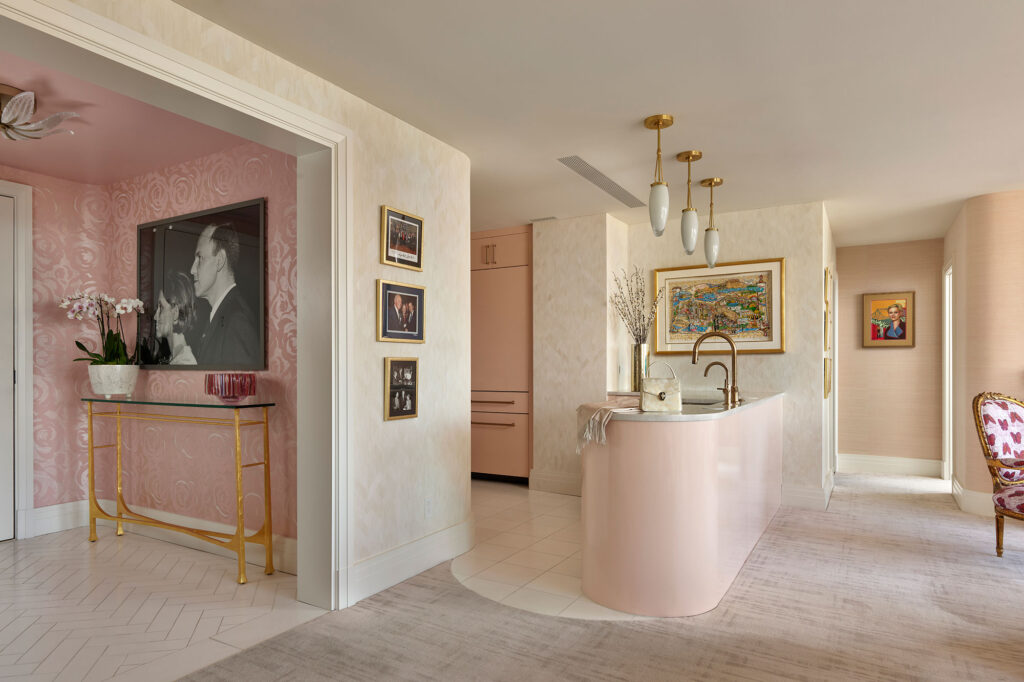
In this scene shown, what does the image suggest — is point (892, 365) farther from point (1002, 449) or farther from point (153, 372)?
point (153, 372)

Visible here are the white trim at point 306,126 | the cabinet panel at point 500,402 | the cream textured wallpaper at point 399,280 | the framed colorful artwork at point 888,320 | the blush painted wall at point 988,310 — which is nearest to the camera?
the white trim at point 306,126

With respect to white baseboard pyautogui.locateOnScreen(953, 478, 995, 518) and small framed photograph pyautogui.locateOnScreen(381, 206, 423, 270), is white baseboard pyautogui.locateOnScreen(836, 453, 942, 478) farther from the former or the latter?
small framed photograph pyautogui.locateOnScreen(381, 206, 423, 270)

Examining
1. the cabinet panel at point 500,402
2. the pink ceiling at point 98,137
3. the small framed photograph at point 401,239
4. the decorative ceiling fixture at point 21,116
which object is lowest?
the cabinet panel at point 500,402

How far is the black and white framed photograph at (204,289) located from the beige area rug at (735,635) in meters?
1.67

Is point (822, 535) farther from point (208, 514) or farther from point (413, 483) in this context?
point (208, 514)

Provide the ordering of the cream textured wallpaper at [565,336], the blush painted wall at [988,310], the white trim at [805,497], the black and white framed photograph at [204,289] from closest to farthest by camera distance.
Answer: the black and white framed photograph at [204,289] → the blush painted wall at [988,310] → the white trim at [805,497] → the cream textured wallpaper at [565,336]

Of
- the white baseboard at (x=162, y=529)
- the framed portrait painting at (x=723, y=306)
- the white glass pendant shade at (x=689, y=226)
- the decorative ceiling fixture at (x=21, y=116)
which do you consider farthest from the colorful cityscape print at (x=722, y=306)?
the decorative ceiling fixture at (x=21, y=116)

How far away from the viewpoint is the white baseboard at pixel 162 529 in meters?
3.37

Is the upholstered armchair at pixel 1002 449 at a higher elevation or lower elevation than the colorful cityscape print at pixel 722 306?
lower

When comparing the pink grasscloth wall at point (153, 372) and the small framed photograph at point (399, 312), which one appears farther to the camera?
the pink grasscloth wall at point (153, 372)

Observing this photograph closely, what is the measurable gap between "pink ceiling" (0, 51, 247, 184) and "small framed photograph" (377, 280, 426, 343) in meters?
1.34

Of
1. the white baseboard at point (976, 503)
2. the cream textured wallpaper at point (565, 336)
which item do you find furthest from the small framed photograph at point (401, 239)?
the white baseboard at point (976, 503)

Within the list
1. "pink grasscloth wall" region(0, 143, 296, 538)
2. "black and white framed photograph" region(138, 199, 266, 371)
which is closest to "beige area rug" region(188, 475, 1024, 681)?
"pink grasscloth wall" region(0, 143, 296, 538)

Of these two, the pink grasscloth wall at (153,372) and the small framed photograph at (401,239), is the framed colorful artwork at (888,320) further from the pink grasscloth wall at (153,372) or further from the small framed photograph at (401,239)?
the pink grasscloth wall at (153,372)
